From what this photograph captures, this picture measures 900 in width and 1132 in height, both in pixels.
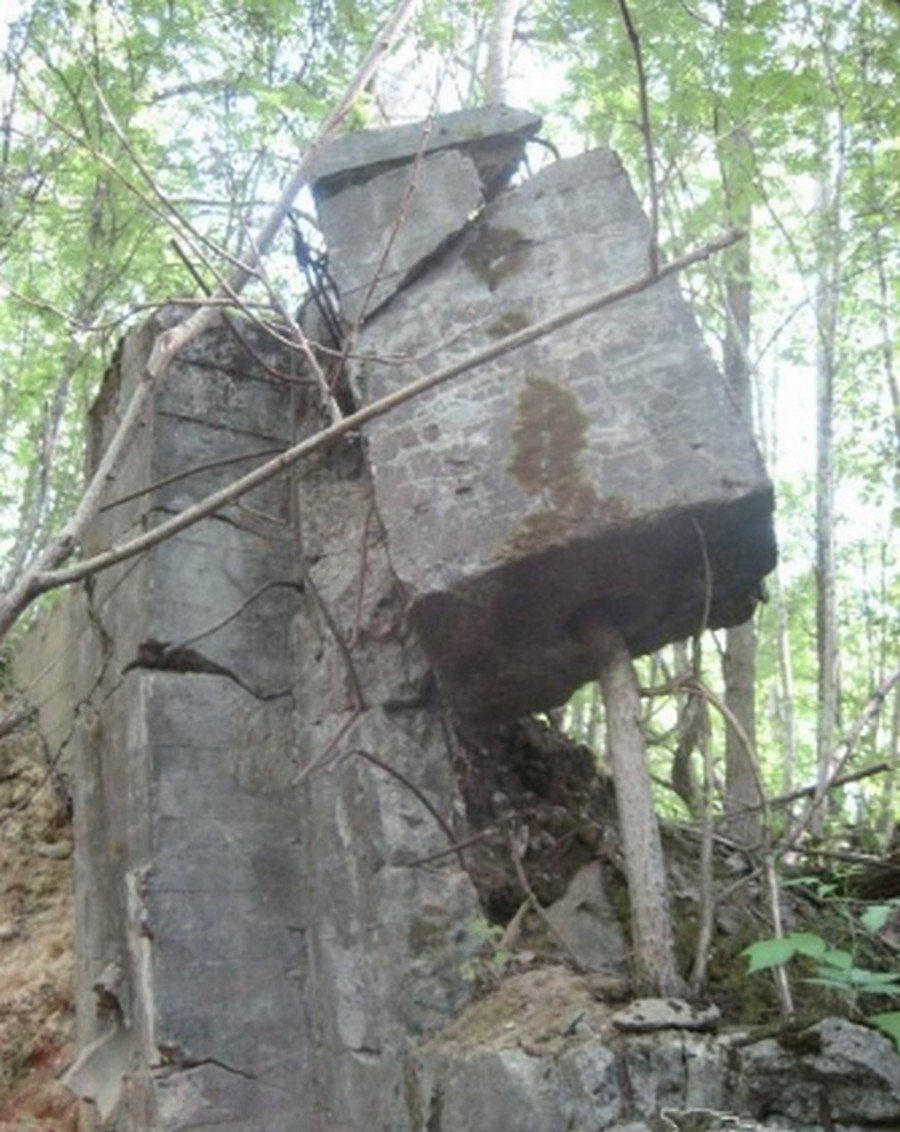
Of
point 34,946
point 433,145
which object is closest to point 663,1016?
point 34,946

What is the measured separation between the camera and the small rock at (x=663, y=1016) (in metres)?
3.22

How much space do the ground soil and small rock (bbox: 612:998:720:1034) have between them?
2.14 m

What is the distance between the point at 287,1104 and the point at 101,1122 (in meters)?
0.63

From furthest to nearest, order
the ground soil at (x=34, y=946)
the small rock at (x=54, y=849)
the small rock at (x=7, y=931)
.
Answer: the small rock at (x=54, y=849), the small rock at (x=7, y=931), the ground soil at (x=34, y=946)

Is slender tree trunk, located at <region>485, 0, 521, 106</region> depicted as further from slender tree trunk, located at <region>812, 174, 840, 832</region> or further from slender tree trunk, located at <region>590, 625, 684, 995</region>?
slender tree trunk, located at <region>590, 625, 684, 995</region>

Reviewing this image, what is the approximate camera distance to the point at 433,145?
471cm

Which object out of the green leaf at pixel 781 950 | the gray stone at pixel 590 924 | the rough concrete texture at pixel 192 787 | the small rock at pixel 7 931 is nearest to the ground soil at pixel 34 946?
the small rock at pixel 7 931

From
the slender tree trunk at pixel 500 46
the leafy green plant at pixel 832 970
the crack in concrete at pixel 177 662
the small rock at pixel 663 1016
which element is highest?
the slender tree trunk at pixel 500 46

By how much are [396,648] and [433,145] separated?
75.3 inches

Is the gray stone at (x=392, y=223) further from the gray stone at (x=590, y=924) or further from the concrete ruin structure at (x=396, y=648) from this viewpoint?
the gray stone at (x=590, y=924)

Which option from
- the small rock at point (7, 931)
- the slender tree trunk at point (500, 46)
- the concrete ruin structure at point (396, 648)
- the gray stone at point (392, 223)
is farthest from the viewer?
the slender tree trunk at point (500, 46)

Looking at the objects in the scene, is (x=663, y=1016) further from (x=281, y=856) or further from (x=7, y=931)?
(x=7, y=931)

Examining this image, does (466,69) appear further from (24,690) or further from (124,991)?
(124,991)

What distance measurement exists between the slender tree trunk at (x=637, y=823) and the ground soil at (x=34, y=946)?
2139mm
